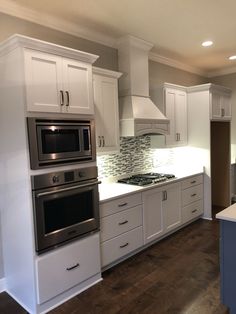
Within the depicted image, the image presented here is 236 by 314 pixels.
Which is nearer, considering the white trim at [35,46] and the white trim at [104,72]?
Answer: the white trim at [35,46]

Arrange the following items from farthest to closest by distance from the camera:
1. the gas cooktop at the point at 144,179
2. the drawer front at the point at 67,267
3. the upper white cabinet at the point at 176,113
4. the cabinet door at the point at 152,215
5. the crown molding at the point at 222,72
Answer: the crown molding at the point at 222,72
the upper white cabinet at the point at 176,113
the gas cooktop at the point at 144,179
the cabinet door at the point at 152,215
the drawer front at the point at 67,267

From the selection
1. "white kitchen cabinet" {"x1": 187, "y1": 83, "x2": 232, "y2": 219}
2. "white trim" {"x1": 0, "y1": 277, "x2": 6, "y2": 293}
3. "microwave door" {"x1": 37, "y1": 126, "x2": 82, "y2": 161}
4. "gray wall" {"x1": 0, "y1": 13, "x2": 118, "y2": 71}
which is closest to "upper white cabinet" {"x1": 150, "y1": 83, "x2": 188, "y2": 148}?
"white kitchen cabinet" {"x1": 187, "y1": 83, "x2": 232, "y2": 219}

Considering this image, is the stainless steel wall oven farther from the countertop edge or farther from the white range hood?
the white range hood

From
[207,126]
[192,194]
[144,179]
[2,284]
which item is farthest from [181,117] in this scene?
[2,284]

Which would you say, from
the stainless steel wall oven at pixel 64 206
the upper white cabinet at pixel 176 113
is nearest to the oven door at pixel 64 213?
the stainless steel wall oven at pixel 64 206

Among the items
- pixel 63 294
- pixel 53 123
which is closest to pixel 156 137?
pixel 53 123

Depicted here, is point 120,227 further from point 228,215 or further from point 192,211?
point 192,211

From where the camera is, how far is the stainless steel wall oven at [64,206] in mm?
2174

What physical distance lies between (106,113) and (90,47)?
3.04 feet

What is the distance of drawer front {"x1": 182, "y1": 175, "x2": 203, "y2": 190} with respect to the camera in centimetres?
406

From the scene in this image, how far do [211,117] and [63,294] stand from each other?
348 centimetres

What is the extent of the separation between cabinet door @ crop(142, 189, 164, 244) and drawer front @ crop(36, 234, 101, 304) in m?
0.86

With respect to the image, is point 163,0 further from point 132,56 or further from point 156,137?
point 156,137

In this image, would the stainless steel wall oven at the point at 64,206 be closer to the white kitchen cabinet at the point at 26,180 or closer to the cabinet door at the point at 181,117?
the white kitchen cabinet at the point at 26,180
